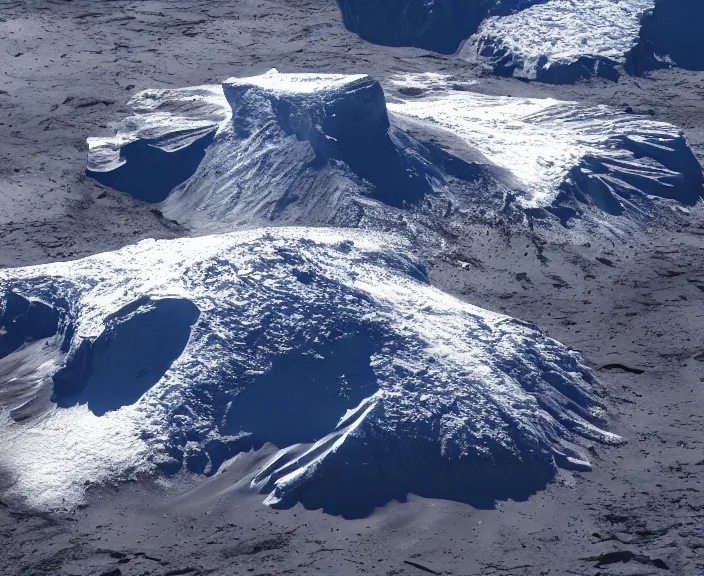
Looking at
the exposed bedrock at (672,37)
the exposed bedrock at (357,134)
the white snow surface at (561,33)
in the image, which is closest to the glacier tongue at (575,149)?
the exposed bedrock at (357,134)

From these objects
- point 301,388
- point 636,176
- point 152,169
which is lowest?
point 301,388

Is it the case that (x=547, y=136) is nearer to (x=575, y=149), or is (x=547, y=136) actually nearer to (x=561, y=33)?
(x=575, y=149)

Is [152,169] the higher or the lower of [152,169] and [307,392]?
the higher

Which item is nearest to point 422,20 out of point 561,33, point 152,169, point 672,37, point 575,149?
point 561,33

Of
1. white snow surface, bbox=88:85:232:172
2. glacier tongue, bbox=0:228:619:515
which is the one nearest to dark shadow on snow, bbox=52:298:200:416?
glacier tongue, bbox=0:228:619:515

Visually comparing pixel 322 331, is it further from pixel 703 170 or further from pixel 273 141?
pixel 703 170

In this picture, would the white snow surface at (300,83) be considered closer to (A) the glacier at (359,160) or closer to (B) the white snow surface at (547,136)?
(A) the glacier at (359,160)
